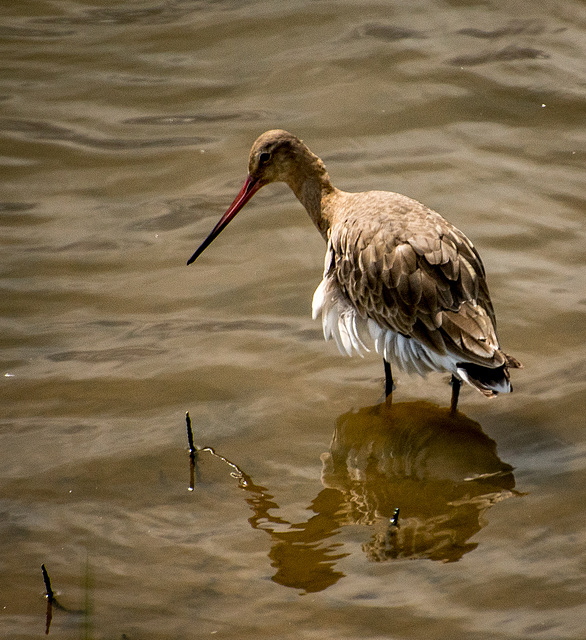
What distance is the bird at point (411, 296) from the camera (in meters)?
4.68

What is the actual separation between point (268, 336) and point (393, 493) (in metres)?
1.59

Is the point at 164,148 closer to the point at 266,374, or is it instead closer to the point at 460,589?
the point at 266,374

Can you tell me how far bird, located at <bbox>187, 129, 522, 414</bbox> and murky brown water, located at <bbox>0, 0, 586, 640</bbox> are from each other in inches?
15.3

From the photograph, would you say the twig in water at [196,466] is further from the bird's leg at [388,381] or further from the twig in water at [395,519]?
the bird's leg at [388,381]

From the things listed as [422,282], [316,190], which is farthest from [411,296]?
[316,190]

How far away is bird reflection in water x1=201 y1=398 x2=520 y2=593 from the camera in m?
4.13

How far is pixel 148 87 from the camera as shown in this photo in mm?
8406

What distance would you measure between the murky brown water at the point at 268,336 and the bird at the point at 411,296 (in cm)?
39

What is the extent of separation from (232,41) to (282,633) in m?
6.41

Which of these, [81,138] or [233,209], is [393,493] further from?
[81,138]

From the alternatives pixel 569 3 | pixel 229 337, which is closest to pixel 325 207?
pixel 229 337

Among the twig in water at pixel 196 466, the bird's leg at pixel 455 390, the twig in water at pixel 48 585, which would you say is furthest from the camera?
the bird's leg at pixel 455 390

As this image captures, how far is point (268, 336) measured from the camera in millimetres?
5824

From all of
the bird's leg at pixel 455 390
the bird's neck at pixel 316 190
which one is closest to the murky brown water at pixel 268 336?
the bird's leg at pixel 455 390
